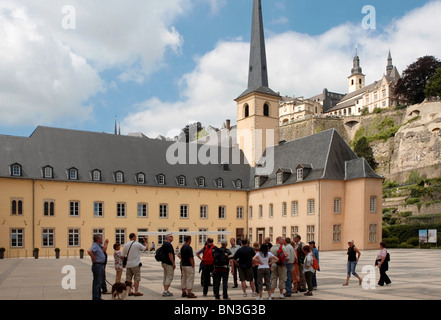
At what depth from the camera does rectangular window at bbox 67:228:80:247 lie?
141 feet

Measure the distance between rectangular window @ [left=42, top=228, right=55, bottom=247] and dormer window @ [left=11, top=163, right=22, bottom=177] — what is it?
540 centimetres

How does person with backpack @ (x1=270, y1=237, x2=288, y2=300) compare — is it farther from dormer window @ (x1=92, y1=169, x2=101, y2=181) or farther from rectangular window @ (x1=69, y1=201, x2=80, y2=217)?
dormer window @ (x1=92, y1=169, x2=101, y2=181)

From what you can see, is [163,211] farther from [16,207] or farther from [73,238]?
[16,207]

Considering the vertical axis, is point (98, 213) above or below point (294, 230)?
above

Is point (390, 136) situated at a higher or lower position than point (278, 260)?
higher

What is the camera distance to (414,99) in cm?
8850

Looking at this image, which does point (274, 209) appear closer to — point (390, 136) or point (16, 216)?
point (16, 216)

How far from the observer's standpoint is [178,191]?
161 feet

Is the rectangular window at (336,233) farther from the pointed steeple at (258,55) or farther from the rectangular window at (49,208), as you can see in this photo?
the rectangular window at (49,208)

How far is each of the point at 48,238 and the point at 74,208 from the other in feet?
11.4

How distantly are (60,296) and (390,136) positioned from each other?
7947cm

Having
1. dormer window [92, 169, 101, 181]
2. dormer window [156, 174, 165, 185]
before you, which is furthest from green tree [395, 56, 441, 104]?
dormer window [92, 169, 101, 181]

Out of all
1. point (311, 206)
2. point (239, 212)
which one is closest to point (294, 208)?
point (311, 206)
